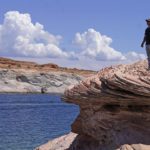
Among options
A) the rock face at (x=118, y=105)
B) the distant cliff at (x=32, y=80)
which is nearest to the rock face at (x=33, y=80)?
the distant cliff at (x=32, y=80)

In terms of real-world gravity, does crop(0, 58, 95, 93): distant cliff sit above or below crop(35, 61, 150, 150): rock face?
below

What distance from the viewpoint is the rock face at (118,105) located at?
34.9ft

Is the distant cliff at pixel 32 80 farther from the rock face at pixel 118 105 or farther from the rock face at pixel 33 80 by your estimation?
the rock face at pixel 118 105

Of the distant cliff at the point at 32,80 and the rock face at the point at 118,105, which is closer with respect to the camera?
the rock face at the point at 118,105

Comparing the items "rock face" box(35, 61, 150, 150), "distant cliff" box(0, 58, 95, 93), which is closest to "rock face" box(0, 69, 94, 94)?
"distant cliff" box(0, 58, 95, 93)

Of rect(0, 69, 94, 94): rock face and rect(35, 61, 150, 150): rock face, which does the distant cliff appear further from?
rect(35, 61, 150, 150): rock face

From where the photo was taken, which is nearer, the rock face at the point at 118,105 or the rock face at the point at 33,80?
the rock face at the point at 118,105

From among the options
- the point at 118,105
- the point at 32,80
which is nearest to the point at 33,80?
the point at 32,80

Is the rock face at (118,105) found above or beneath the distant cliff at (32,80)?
above

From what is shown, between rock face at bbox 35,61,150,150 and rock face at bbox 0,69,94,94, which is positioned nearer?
rock face at bbox 35,61,150,150

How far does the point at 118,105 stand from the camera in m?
A: 11.9

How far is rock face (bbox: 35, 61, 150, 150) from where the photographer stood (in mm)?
10648

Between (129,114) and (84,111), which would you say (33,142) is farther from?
(129,114)

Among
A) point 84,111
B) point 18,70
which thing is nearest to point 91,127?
point 84,111
